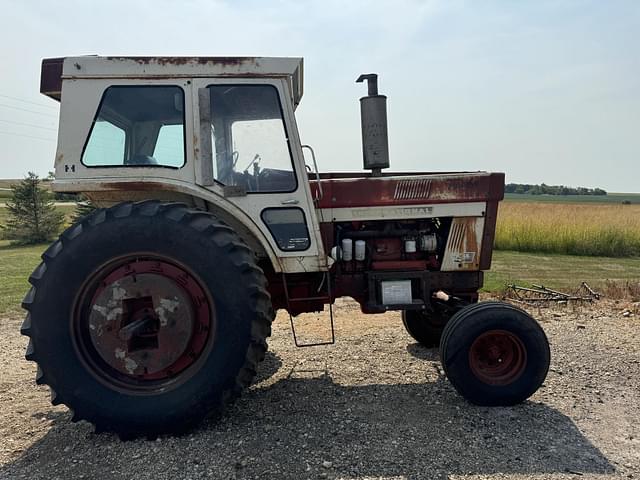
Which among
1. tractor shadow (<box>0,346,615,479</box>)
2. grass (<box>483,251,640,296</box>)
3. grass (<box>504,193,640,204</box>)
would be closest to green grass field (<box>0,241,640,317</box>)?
grass (<box>483,251,640,296</box>)

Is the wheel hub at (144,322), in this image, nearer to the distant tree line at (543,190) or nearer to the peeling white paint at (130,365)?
the peeling white paint at (130,365)

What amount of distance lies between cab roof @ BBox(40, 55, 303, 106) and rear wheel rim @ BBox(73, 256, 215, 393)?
1.37 m

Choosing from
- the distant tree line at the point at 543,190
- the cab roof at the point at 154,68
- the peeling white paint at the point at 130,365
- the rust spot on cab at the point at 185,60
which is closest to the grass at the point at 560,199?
the distant tree line at the point at 543,190

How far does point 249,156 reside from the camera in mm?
3861

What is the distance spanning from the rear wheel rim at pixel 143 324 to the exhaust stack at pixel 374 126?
1.92m

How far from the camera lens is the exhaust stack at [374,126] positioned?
4.25m

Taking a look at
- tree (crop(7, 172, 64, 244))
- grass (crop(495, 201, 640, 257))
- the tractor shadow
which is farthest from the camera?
tree (crop(7, 172, 64, 244))

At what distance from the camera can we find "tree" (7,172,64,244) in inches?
799

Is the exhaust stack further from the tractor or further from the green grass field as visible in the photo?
the green grass field

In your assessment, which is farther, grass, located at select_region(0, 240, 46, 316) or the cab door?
grass, located at select_region(0, 240, 46, 316)

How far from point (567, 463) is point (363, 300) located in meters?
1.95

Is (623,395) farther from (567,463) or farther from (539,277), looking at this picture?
(539,277)

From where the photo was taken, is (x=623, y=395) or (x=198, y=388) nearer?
(x=198, y=388)

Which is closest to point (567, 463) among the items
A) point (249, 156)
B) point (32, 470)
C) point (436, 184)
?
point (436, 184)
